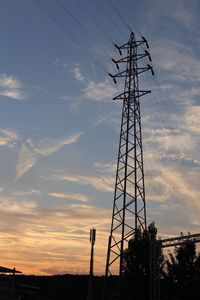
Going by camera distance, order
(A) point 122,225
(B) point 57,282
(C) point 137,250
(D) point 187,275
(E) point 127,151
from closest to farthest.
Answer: (A) point 122,225
(E) point 127,151
(C) point 137,250
(D) point 187,275
(B) point 57,282

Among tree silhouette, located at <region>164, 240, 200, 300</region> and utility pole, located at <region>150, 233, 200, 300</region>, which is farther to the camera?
tree silhouette, located at <region>164, 240, 200, 300</region>

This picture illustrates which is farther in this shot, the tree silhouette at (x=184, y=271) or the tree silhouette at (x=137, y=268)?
the tree silhouette at (x=184, y=271)

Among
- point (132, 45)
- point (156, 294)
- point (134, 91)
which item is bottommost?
point (156, 294)

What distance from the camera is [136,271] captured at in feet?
166

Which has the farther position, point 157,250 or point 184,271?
point 184,271

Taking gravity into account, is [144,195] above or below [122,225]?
above

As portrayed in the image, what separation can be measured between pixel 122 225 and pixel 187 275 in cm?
2428

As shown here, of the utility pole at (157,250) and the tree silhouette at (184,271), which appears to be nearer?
the utility pole at (157,250)

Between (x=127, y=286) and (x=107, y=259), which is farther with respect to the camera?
(x=127, y=286)

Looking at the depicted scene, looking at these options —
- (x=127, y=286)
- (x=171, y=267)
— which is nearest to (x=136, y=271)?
(x=127, y=286)

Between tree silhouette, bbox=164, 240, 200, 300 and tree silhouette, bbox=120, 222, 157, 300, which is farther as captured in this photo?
tree silhouette, bbox=164, 240, 200, 300

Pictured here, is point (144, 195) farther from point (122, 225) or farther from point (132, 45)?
point (132, 45)

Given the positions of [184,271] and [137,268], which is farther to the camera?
[184,271]

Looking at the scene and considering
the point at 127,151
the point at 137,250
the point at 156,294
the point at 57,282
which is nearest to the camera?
the point at 127,151
